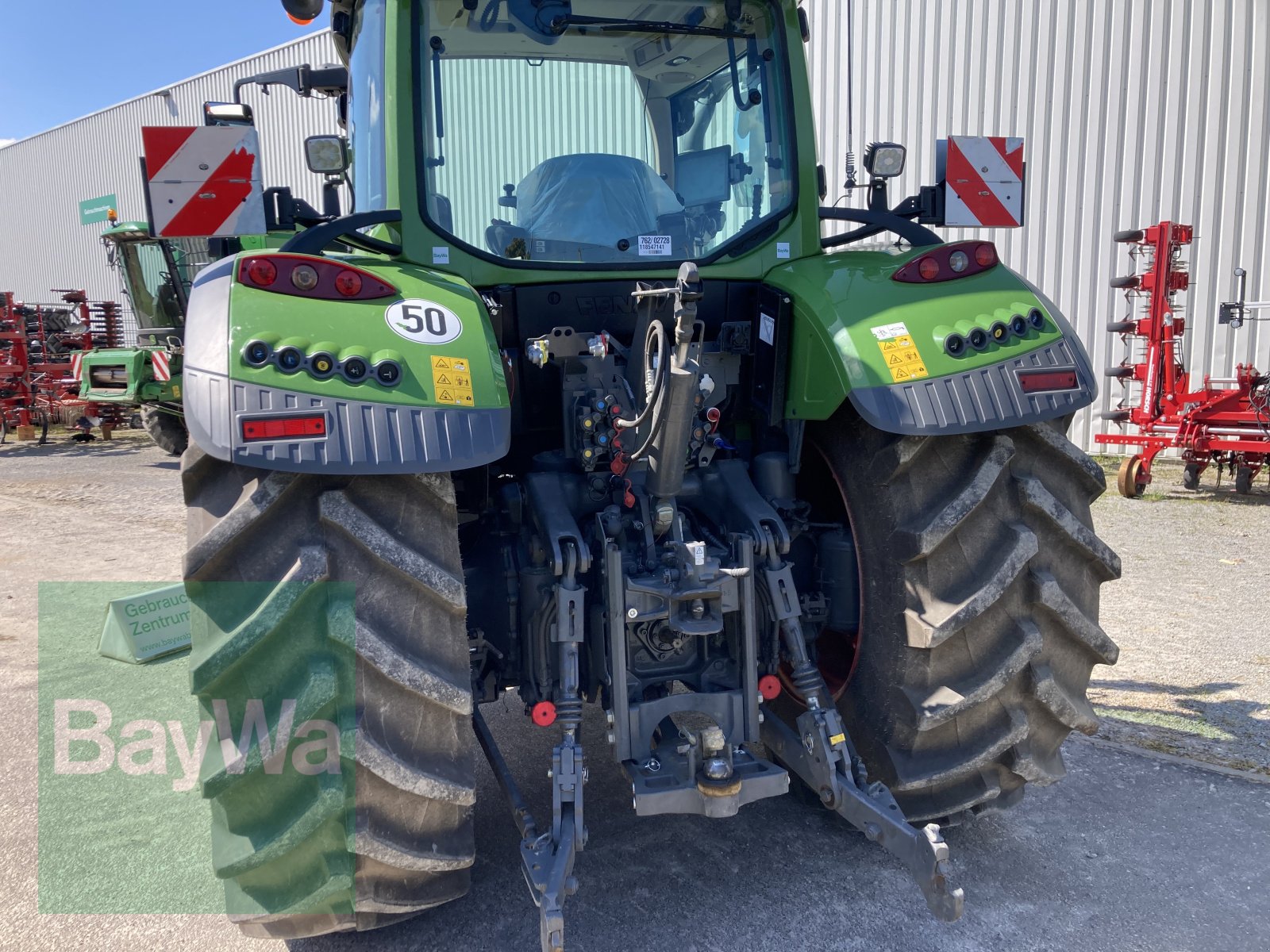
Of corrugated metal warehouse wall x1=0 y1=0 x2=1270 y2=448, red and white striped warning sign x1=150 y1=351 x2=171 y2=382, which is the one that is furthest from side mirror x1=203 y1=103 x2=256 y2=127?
red and white striped warning sign x1=150 y1=351 x2=171 y2=382

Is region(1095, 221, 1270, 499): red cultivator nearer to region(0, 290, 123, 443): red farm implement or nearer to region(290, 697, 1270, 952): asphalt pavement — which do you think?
region(290, 697, 1270, 952): asphalt pavement

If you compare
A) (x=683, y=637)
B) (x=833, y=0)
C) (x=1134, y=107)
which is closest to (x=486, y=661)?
(x=683, y=637)

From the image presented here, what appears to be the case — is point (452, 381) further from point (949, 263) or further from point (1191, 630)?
point (1191, 630)

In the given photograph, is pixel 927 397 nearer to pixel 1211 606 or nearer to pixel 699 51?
pixel 699 51

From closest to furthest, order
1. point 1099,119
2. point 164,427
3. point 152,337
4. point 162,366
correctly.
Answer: point 1099,119
point 162,366
point 152,337
point 164,427

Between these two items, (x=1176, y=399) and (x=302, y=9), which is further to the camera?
(x=1176, y=399)

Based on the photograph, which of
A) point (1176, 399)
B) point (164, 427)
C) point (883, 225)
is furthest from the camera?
point (164, 427)

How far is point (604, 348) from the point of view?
2.42m

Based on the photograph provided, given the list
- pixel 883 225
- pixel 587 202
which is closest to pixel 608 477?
pixel 587 202

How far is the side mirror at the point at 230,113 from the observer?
318 centimetres

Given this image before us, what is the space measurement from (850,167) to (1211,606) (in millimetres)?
3596

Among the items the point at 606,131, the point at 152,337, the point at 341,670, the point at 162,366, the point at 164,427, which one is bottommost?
the point at 164,427

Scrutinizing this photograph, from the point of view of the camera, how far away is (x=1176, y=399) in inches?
352

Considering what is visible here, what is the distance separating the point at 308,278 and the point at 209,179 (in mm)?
996
